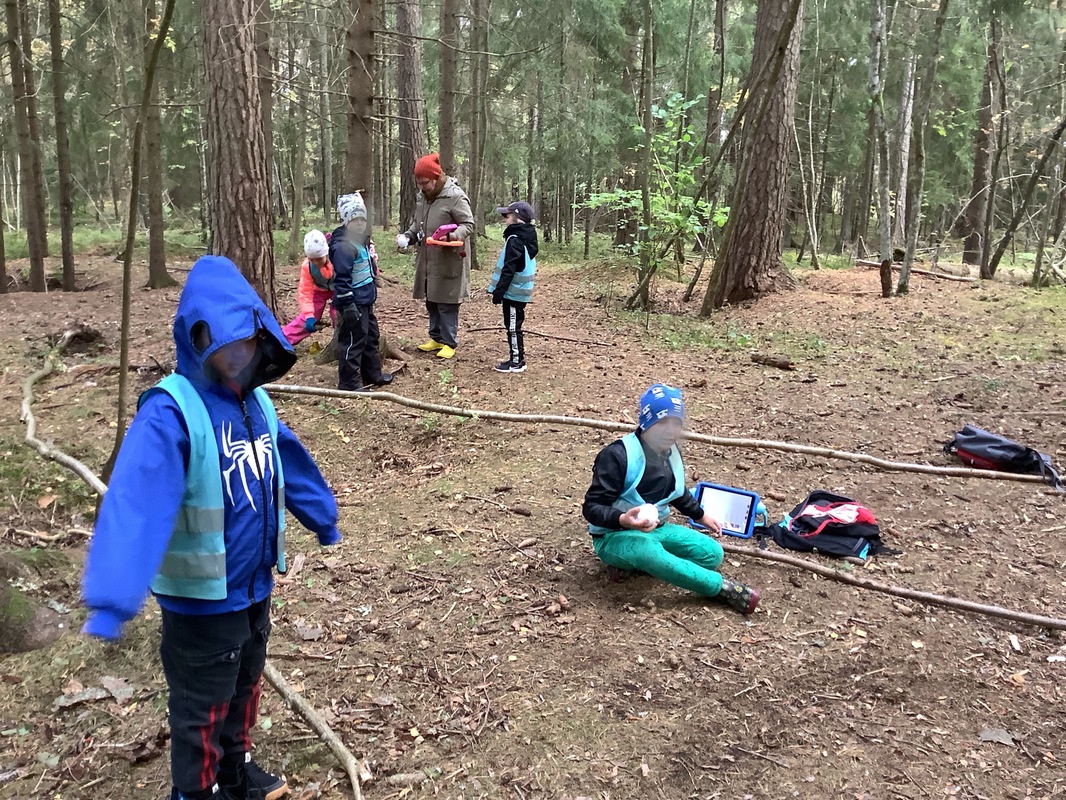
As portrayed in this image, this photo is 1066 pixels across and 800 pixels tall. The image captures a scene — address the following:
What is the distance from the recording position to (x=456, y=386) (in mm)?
7633

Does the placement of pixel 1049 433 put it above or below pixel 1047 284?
below

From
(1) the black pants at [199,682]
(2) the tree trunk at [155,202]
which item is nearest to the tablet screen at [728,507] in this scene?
(1) the black pants at [199,682]

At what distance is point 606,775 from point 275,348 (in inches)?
81.5

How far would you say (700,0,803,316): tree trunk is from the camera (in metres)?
11.4

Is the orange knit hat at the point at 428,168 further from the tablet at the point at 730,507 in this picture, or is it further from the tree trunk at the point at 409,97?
the tree trunk at the point at 409,97

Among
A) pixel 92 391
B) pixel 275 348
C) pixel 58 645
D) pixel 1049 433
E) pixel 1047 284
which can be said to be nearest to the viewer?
pixel 275 348

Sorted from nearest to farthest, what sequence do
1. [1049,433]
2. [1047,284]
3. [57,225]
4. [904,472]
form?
[904,472]
[1049,433]
[1047,284]
[57,225]

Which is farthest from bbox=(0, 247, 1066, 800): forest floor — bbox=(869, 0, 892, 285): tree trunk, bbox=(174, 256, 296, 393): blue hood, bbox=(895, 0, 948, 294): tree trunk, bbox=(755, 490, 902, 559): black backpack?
bbox=(869, 0, 892, 285): tree trunk

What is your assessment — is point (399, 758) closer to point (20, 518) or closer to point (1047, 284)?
point (20, 518)

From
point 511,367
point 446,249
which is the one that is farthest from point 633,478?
point 446,249

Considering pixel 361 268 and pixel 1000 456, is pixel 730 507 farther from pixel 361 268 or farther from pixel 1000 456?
pixel 361 268

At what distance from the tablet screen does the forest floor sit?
26 centimetres

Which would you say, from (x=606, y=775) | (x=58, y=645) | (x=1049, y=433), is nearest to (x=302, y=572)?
(x=58, y=645)

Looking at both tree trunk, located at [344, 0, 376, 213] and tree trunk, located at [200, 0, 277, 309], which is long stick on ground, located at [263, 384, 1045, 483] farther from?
tree trunk, located at [344, 0, 376, 213]
